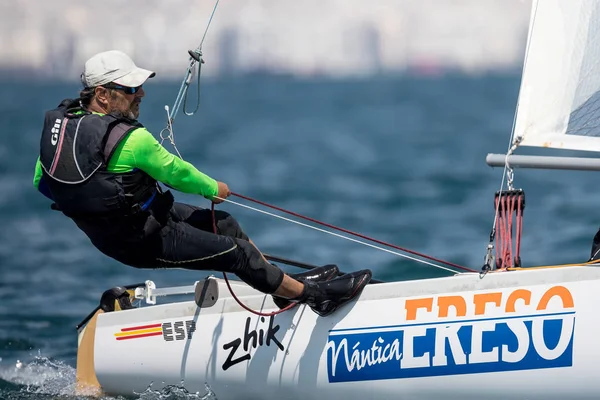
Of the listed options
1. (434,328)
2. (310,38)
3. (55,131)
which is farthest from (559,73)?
(310,38)

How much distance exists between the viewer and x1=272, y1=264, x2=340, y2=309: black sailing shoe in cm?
480

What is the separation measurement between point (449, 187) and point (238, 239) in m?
10.6

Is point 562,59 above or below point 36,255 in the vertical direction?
above

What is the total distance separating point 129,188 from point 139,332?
978 millimetres

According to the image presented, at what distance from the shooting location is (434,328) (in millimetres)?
4430

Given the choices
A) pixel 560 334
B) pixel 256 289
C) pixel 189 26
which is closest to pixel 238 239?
pixel 256 289

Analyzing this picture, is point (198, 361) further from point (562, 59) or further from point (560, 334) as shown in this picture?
point (562, 59)

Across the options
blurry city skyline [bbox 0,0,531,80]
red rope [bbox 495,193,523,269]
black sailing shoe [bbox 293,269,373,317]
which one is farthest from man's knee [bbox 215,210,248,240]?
blurry city skyline [bbox 0,0,531,80]

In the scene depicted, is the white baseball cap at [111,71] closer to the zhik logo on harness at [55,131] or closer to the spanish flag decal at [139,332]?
the zhik logo on harness at [55,131]

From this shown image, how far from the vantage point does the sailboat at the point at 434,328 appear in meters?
4.25

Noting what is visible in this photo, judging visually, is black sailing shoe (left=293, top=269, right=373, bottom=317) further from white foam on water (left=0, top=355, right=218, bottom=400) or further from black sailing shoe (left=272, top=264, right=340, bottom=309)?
white foam on water (left=0, top=355, right=218, bottom=400)

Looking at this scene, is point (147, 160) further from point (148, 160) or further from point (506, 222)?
point (506, 222)

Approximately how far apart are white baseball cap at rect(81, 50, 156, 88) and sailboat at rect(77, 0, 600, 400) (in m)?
1.03

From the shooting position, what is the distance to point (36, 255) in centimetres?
1023
